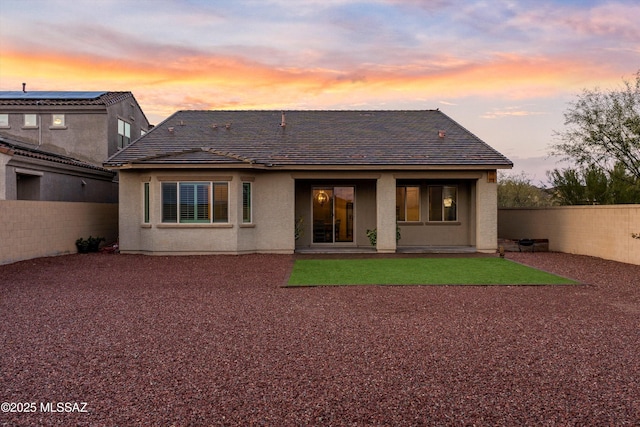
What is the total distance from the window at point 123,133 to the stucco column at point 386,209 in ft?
49.1

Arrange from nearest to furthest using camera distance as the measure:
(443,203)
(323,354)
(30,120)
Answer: (323,354), (443,203), (30,120)

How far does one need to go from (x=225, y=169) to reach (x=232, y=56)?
523 cm

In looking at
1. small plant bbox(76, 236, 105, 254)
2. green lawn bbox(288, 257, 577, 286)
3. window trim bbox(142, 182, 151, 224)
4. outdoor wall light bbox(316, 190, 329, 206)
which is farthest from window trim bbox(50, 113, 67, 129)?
green lawn bbox(288, 257, 577, 286)

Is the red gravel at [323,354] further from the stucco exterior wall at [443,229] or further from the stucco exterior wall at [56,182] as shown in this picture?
the stucco exterior wall at [443,229]

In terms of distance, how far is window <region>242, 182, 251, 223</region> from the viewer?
654 inches

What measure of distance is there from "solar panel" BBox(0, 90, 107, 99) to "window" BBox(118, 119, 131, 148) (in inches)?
70.0

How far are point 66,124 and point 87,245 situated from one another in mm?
9550

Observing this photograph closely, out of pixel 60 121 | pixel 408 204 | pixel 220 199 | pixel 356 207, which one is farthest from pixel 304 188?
pixel 60 121

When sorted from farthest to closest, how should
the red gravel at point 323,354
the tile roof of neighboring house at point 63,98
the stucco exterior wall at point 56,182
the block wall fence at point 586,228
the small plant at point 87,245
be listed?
the tile roof of neighboring house at point 63,98, the small plant at point 87,245, the stucco exterior wall at point 56,182, the block wall fence at point 586,228, the red gravel at point 323,354

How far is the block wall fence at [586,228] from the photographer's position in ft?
47.7

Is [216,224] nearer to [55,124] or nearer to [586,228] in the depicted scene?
[586,228]

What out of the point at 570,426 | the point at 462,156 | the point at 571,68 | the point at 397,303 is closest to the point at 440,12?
the point at 462,156

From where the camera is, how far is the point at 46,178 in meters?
18.3

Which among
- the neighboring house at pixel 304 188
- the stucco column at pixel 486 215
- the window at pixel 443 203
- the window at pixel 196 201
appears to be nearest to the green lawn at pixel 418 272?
the stucco column at pixel 486 215
